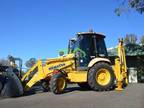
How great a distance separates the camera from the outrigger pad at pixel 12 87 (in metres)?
17.5

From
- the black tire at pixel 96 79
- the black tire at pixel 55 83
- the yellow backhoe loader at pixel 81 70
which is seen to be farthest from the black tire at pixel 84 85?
the black tire at pixel 55 83

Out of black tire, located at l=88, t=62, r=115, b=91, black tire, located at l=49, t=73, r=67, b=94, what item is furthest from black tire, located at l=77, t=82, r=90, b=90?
black tire, located at l=49, t=73, r=67, b=94

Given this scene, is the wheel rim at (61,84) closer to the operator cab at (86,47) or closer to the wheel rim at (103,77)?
the operator cab at (86,47)

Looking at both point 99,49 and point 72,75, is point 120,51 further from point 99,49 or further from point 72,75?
point 72,75

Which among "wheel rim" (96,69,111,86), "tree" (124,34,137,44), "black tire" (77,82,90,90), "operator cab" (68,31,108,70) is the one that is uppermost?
"tree" (124,34,137,44)

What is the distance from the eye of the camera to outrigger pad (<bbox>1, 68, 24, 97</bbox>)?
57.5 feet

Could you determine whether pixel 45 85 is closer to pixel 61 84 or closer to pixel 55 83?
pixel 61 84

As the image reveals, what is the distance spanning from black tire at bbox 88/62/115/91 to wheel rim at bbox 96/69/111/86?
8cm

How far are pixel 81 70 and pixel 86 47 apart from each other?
1.35 m

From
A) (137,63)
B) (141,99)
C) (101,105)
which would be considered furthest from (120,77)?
(137,63)

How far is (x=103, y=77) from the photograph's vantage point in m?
18.9

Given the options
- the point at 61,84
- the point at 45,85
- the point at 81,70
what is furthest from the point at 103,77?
the point at 45,85

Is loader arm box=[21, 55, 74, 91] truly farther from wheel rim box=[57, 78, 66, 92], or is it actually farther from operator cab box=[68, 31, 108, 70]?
wheel rim box=[57, 78, 66, 92]

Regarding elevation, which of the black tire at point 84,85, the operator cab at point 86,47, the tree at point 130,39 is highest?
the tree at point 130,39
